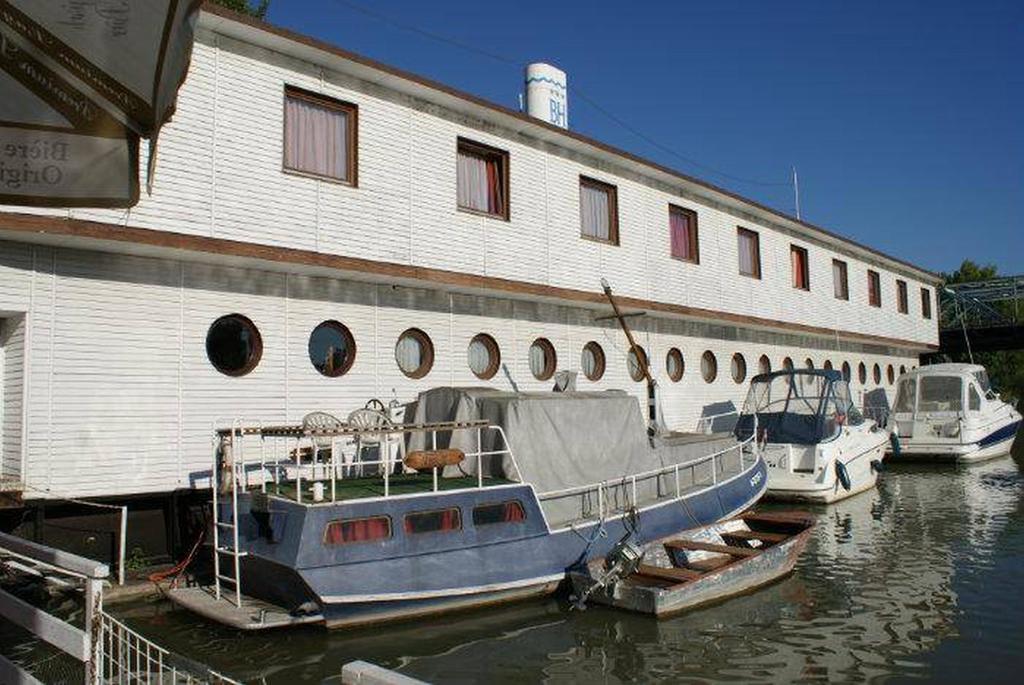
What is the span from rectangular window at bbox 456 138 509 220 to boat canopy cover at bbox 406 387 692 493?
505 cm

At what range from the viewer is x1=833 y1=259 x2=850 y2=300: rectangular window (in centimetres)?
2903

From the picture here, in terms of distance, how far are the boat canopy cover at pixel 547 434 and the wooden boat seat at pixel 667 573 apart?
5.03ft

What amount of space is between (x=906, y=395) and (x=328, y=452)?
21042mm

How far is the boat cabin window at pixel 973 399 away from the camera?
2591cm

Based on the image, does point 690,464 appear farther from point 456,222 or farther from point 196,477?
point 196,477

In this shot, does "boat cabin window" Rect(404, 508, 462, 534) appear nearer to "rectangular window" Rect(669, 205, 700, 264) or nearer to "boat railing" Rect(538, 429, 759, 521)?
"boat railing" Rect(538, 429, 759, 521)

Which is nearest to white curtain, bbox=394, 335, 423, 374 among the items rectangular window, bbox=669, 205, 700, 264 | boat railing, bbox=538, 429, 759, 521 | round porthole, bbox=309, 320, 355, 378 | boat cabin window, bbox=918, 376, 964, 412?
round porthole, bbox=309, 320, 355, 378

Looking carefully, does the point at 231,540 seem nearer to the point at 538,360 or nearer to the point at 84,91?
the point at 84,91

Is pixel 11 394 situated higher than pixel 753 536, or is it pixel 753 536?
pixel 11 394

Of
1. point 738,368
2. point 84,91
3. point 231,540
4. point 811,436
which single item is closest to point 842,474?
point 811,436

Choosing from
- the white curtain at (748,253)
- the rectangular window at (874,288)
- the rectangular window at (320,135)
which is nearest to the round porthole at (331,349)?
the rectangular window at (320,135)

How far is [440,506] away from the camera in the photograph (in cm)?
987

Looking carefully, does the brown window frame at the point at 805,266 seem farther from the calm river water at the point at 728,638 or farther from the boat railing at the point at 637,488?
the calm river water at the point at 728,638

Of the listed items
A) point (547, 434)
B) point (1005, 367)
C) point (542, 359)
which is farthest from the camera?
point (1005, 367)
